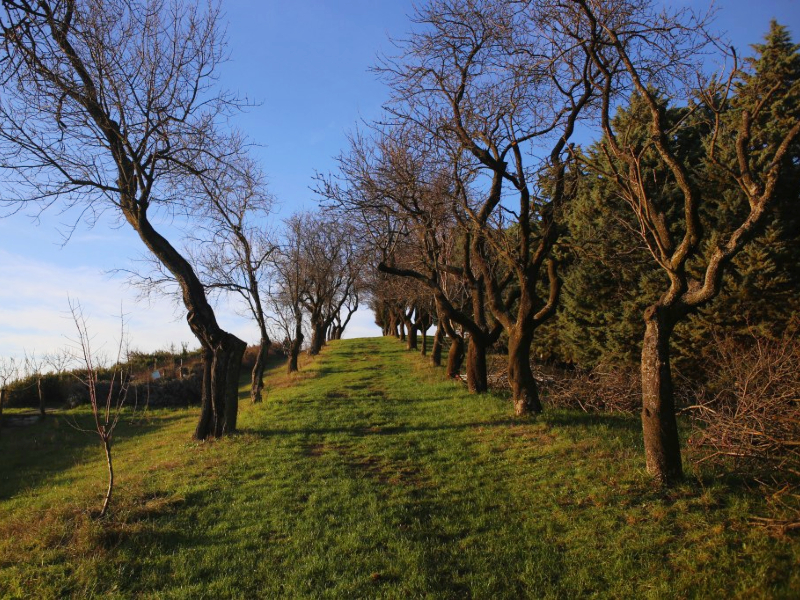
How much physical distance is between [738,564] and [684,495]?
165 cm

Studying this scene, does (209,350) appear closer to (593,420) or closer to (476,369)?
(476,369)

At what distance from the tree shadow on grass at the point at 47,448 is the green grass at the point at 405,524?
6.39 feet

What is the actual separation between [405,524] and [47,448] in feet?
50.9

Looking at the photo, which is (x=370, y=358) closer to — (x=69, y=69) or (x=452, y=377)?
(x=452, y=377)

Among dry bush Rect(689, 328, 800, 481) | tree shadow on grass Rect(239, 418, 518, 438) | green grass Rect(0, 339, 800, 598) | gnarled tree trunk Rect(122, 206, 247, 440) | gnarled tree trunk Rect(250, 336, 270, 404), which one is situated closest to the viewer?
green grass Rect(0, 339, 800, 598)

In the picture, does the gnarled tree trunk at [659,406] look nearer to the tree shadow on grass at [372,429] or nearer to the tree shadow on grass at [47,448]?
the tree shadow on grass at [372,429]

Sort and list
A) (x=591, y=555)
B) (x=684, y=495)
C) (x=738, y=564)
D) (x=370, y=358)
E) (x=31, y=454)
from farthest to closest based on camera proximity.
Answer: (x=370, y=358) < (x=31, y=454) < (x=684, y=495) < (x=591, y=555) < (x=738, y=564)

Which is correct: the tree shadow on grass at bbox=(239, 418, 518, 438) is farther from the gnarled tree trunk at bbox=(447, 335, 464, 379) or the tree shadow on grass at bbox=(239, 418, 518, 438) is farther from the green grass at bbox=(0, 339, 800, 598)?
the gnarled tree trunk at bbox=(447, 335, 464, 379)

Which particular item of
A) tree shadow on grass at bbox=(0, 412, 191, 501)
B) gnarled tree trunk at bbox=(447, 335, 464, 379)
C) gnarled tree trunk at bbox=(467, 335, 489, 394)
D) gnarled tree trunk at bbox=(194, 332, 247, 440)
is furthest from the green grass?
gnarled tree trunk at bbox=(447, 335, 464, 379)

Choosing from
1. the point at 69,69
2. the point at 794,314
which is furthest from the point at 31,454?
the point at 794,314

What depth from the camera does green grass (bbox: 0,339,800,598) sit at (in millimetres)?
4988

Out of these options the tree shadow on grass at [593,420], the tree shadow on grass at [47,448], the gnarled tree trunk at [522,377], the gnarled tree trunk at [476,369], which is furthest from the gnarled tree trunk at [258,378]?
the tree shadow on grass at [593,420]

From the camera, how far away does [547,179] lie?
453 inches

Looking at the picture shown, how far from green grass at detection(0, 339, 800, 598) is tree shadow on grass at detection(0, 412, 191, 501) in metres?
1.95
